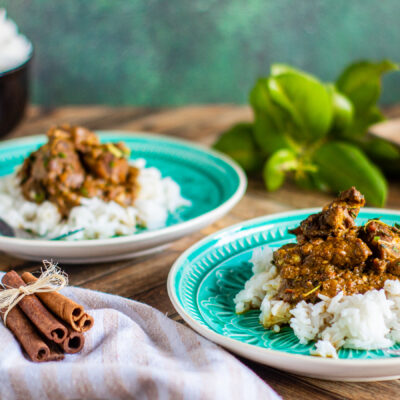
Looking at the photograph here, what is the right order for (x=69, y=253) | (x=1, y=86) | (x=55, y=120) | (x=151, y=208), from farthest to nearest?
1. (x=55, y=120)
2. (x=1, y=86)
3. (x=151, y=208)
4. (x=69, y=253)

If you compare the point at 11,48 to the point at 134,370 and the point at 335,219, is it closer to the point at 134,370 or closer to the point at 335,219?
the point at 335,219

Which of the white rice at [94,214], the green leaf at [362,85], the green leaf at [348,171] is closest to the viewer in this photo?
the white rice at [94,214]

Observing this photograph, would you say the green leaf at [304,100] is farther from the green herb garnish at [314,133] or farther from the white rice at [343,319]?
the white rice at [343,319]

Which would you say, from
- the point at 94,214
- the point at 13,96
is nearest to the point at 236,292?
the point at 94,214

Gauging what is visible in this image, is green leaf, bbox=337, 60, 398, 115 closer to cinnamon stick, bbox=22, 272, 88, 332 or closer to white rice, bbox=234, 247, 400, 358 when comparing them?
white rice, bbox=234, 247, 400, 358

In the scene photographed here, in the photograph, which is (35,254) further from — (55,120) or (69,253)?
(55,120)

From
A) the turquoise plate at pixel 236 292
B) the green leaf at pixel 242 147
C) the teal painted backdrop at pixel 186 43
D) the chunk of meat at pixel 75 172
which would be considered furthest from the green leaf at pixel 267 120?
the teal painted backdrop at pixel 186 43

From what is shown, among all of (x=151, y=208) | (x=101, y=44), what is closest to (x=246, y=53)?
(x=101, y=44)

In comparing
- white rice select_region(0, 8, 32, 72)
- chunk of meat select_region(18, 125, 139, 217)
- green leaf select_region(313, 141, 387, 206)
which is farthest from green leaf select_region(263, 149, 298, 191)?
white rice select_region(0, 8, 32, 72)
